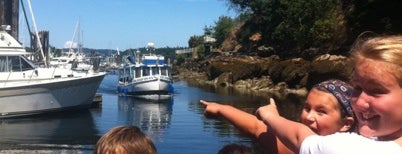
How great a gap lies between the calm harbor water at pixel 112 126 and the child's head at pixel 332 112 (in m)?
11.3

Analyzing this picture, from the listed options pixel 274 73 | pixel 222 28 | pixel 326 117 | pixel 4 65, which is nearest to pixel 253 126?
pixel 326 117

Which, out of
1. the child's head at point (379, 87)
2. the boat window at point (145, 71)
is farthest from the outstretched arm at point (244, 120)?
the boat window at point (145, 71)

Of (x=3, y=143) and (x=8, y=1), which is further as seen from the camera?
(x=8, y=1)

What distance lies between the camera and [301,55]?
58.0 metres

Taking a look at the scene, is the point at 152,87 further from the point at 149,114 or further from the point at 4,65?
the point at 4,65

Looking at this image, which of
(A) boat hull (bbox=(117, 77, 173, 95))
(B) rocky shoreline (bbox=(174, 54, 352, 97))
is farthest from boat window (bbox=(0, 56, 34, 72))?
(B) rocky shoreline (bbox=(174, 54, 352, 97))

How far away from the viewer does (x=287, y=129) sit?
7.70 ft

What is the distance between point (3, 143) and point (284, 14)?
50.8 metres

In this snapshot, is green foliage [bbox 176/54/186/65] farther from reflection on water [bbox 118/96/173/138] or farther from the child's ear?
the child's ear

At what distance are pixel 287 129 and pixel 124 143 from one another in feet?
2.39

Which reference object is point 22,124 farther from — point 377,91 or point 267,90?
point 267,90

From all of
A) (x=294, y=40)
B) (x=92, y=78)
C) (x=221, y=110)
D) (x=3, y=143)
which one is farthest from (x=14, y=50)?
(x=294, y=40)

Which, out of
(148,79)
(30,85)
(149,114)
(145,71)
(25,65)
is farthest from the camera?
(145,71)

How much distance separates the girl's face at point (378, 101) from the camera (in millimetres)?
1908
